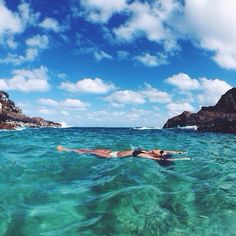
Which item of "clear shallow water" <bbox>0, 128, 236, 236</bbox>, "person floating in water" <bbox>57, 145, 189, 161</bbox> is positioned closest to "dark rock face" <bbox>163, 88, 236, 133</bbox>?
"person floating in water" <bbox>57, 145, 189, 161</bbox>

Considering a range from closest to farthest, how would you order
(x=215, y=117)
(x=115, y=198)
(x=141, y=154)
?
(x=115, y=198) → (x=141, y=154) → (x=215, y=117)

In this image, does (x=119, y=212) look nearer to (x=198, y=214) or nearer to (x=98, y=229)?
(x=98, y=229)

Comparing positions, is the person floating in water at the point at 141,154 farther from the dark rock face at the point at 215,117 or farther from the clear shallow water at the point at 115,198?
the dark rock face at the point at 215,117

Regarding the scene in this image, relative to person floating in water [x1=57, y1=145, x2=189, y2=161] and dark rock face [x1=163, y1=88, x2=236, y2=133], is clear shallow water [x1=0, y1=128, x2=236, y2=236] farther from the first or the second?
dark rock face [x1=163, y1=88, x2=236, y2=133]

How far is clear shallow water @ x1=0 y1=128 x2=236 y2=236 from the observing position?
7.67 m

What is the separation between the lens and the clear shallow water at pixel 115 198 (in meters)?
7.67

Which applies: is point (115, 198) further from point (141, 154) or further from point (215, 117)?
point (215, 117)

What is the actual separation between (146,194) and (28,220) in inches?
143

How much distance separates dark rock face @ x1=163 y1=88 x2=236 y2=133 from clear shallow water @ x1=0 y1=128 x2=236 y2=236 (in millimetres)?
51100

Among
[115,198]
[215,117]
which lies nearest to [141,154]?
[115,198]

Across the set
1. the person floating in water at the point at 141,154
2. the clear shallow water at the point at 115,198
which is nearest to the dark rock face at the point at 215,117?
the person floating in water at the point at 141,154

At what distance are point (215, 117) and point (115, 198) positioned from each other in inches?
3492

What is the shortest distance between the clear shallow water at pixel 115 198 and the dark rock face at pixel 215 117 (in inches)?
2012

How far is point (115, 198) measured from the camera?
967 cm
